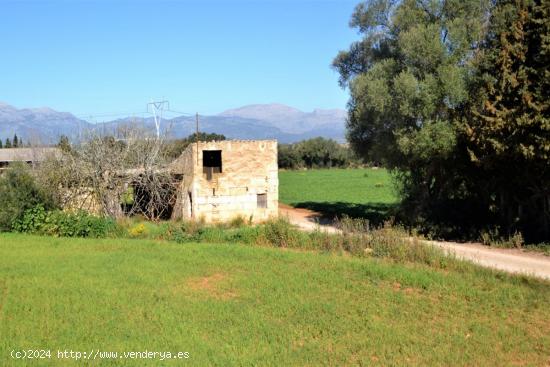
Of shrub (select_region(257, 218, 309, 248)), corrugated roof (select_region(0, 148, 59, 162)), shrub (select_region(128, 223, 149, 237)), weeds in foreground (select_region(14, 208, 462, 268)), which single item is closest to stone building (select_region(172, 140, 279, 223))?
weeds in foreground (select_region(14, 208, 462, 268))

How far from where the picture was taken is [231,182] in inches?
1024

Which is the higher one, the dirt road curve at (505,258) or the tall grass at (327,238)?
the tall grass at (327,238)

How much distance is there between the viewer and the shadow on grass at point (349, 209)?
2853 cm

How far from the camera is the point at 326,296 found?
37.0 ft

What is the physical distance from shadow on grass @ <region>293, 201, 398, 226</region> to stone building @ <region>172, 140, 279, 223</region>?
4.71 meters

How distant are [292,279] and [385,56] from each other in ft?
45.7

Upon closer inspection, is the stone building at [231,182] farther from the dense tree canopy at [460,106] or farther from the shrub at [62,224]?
the shrub at [62,224]

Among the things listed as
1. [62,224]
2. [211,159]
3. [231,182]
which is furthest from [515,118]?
[62,224]

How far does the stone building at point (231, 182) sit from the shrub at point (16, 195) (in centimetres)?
679

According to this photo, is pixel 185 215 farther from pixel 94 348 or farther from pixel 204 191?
pixel 94 348

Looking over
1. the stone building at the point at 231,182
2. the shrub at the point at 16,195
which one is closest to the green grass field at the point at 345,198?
the stone building at the point at 231,182

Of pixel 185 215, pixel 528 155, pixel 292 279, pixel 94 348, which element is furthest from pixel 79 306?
pixel 185 215

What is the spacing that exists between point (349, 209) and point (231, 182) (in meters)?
9.26

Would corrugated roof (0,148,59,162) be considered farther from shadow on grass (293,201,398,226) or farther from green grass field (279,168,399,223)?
green grass field (279,168,399,223)
